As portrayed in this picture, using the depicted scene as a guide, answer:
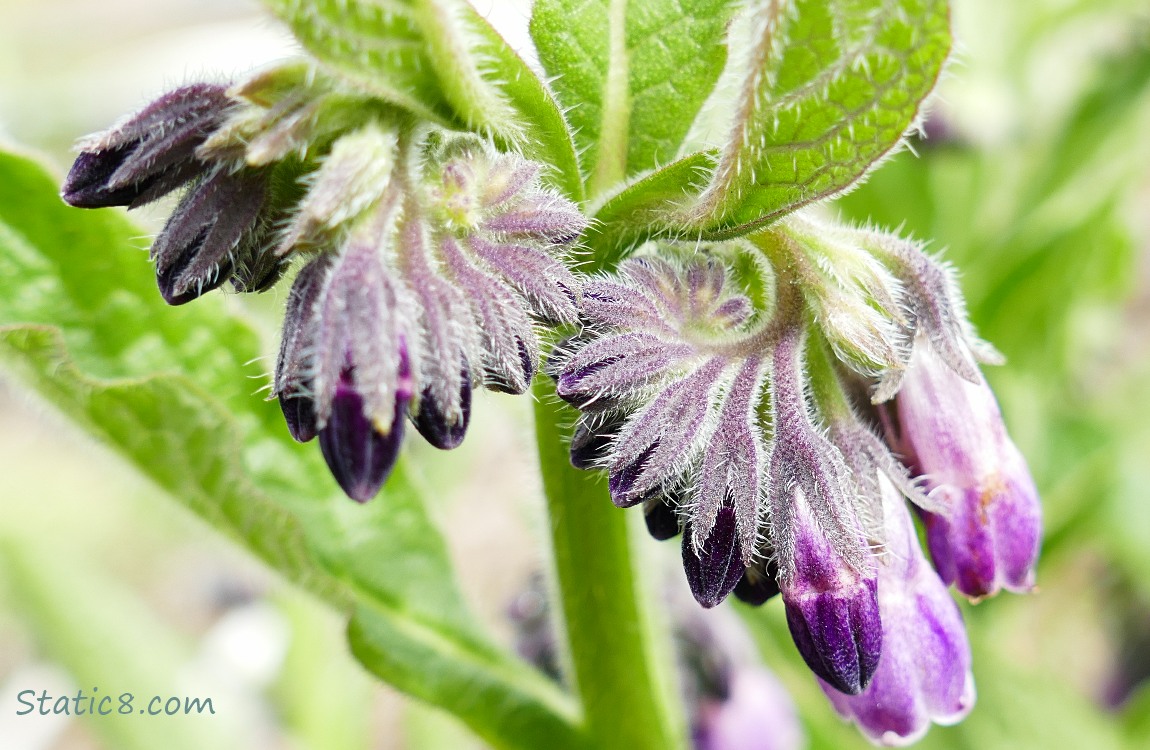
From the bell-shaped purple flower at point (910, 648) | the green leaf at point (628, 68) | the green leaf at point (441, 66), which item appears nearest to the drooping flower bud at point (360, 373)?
the green leaf at point (441, 66)

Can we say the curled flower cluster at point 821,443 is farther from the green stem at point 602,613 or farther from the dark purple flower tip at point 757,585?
the green stem at point 602,613

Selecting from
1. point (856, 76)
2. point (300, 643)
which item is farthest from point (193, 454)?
point (300, 643)

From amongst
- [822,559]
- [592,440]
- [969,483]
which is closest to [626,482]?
[592,440]

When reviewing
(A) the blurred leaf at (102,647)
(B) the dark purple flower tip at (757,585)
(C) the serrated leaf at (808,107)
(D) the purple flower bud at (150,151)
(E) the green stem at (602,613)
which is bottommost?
(A) the blurred leaf at (102,647)

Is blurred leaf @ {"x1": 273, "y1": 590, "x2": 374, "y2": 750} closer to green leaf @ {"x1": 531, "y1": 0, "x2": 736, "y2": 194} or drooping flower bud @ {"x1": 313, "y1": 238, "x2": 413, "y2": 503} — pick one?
green leaf @ {"x1": 531, "y1": 0, "x2": 736, "y2": 194}

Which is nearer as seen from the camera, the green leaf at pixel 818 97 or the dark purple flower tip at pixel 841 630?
the green leaf at pixel 818 97

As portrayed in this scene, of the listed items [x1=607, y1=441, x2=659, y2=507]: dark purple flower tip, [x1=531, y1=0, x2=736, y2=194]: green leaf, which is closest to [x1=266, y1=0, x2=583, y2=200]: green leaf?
[x1=531, y1=0, x2=736, y2=194]: green leaf

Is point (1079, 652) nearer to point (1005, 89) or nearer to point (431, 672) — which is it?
point (1005, 89)

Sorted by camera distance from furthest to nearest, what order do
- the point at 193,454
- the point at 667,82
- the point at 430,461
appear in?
the point at 430,461 < the point at 193,454 < the point at 667,82
